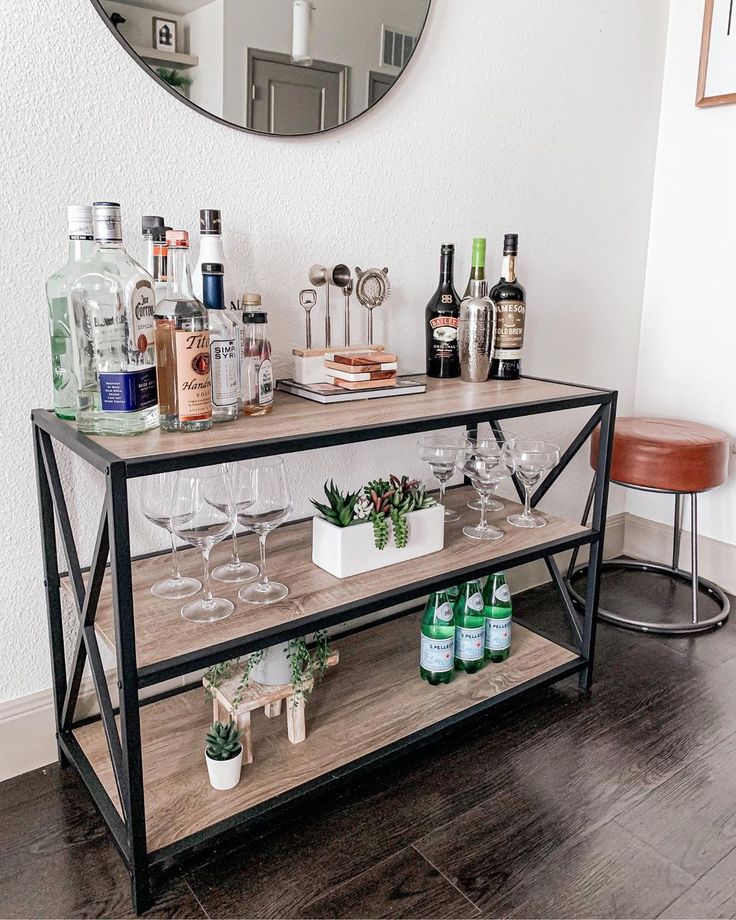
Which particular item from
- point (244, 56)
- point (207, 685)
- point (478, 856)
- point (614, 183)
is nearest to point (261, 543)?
point (207, 685)

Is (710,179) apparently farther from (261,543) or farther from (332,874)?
(332,874)

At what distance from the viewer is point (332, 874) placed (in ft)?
4.38

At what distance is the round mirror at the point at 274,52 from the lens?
1463mm

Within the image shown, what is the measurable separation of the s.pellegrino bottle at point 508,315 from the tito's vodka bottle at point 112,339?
89 centimetres

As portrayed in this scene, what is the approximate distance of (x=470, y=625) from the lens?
1.79 m

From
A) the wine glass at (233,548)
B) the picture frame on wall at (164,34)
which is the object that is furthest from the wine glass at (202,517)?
the picture frame on wall at (164,34)

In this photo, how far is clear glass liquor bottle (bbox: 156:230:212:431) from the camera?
48.8 inches

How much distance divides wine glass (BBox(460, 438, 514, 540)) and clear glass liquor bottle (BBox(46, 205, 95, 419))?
2.93ft

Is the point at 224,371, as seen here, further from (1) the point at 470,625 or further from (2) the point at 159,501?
(1) the point at 470,625

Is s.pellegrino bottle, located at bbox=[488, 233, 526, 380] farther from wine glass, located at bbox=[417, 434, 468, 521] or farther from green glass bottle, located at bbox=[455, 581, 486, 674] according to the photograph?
green glass bottle, located at bbox=[455, 581, 486, 674]

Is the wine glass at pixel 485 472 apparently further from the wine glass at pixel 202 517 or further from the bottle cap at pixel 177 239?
the bottle cap at pixel 177 239

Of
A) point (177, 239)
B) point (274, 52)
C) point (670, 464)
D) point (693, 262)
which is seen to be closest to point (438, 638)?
point (670, 464)

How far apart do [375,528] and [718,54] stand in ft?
6.24

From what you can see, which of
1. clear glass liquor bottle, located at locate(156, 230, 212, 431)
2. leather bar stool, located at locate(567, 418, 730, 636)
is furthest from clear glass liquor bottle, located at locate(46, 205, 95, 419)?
leather bar stool, located at locate(567, 418, 730, 636)
